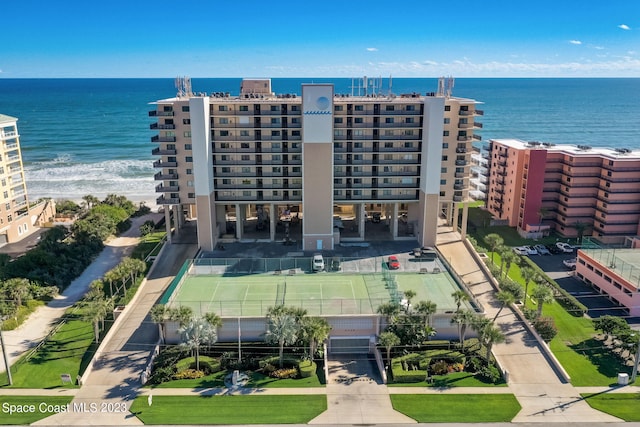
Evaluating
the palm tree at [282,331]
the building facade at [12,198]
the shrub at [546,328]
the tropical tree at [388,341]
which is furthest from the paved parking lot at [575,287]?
the building facade at [12,198]

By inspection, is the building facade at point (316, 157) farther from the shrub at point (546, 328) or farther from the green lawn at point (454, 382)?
the green lawn at point (454, 382)

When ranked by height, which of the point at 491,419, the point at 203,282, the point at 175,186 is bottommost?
the point at 491,419

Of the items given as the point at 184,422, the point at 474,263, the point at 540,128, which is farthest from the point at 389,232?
the point at 540,128

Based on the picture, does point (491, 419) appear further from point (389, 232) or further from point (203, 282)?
point (389, 232)

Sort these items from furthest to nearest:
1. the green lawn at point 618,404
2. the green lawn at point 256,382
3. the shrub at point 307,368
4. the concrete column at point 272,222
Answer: the concrete column at point 272,222
the shrub at point 307,368
the green lawn at point 256,382
the green lawn at point 618,404

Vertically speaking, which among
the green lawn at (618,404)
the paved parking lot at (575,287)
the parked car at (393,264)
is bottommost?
the green lawn at (618,404)

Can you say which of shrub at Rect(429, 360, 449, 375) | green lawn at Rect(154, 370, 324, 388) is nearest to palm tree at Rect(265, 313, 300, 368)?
green lawn at Rect(154, 370, 324, 388)

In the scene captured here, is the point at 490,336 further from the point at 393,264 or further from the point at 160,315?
the point at 160,315

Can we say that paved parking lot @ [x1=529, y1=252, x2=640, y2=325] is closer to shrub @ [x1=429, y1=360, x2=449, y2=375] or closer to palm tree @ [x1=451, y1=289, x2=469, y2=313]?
palm tree @ [x1=451, y1=289, x2=469, y2=313]
